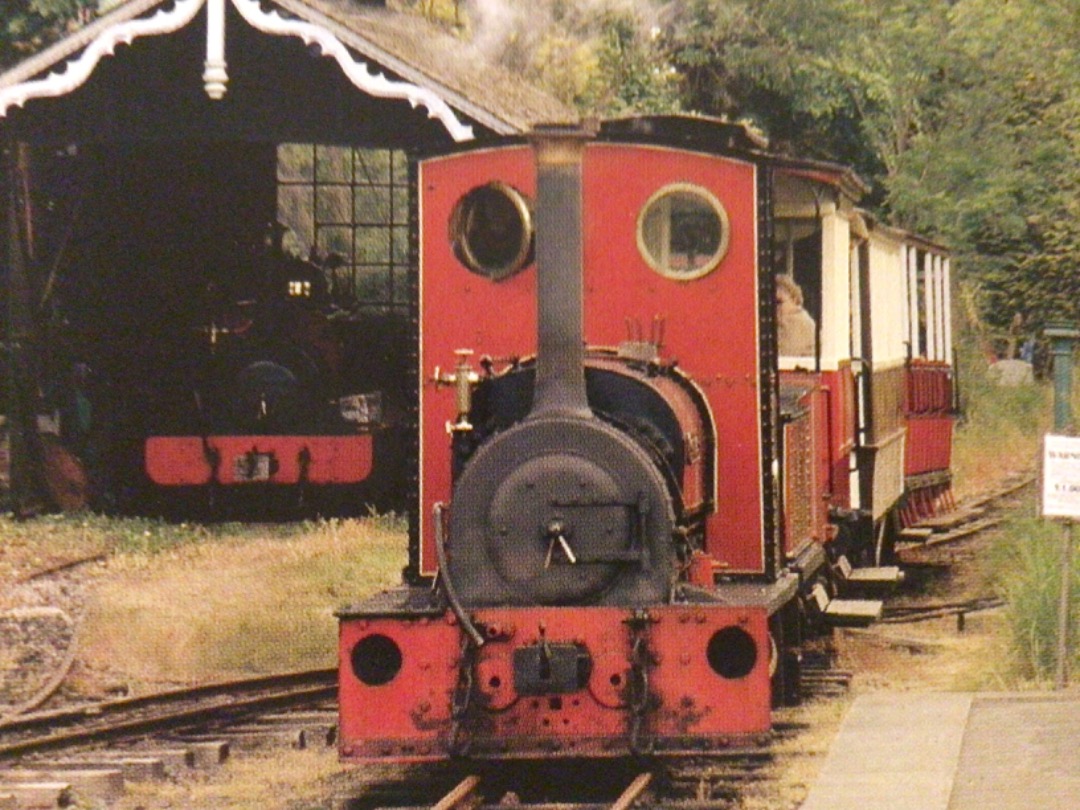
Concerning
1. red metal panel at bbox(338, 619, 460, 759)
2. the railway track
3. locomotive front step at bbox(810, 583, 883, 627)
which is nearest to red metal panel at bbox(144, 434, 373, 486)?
the railway track

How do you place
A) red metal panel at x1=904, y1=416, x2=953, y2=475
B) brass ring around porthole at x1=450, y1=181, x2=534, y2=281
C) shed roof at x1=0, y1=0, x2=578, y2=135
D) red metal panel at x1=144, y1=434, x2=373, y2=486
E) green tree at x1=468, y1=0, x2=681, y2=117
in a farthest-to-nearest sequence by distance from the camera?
green tree at x1=468, y1=0, x2=681, y2=117 < red metal panel at x1=144, y1=434, x2=373, y2=486 < red metal panel at x1=904, y1=416, x2=953, y2=475 < shed roof at x1=0, y1=0, x2=578, y2=135 < brass ring around porthole at x1=450, y1=181, x2=534, y2=281

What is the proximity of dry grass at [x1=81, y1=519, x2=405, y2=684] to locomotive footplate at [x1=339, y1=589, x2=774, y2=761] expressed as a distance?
466cm

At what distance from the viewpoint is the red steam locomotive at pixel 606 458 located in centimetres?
737

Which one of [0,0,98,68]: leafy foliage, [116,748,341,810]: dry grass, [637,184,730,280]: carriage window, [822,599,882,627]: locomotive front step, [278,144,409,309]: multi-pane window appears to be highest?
[0,0,98,68]: leafy foliage

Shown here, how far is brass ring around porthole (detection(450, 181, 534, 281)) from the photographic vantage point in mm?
8195

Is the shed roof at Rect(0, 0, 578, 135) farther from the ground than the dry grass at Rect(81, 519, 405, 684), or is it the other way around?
the shed roof at Rect(0, 0, 578, 135)

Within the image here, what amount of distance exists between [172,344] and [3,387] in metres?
2.01

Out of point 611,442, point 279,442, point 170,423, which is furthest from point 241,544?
point 611,442

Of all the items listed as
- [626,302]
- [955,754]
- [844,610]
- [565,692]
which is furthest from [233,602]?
[955,754]

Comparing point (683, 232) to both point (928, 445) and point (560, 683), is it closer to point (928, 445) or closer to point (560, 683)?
point (560, 683)

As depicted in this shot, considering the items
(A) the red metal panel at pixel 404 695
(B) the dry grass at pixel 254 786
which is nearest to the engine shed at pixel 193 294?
(B) the dry grass at pixel 254 786

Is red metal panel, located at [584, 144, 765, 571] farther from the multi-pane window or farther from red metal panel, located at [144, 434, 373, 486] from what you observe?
the multi-pane window

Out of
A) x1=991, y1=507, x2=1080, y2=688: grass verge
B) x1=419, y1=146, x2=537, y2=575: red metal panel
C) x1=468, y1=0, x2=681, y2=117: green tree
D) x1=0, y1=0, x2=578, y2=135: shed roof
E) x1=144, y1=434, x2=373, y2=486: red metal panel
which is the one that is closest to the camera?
x1=419, y1=146, x2=537, y2=575: red metal panel

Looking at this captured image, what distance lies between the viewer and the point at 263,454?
58.5 ft
